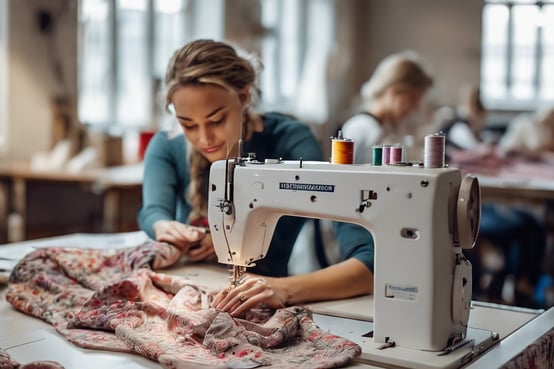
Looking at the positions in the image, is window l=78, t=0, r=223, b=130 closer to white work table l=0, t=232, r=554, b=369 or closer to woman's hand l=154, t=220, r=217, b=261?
woman's hand l=154, t=220, r=217, b=261

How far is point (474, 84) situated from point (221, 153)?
23.4 ft

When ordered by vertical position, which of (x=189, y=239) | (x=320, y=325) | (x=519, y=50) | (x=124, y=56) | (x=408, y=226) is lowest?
(x=320, y=325)

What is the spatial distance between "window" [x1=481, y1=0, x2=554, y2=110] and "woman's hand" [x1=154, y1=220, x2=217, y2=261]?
7361 mm

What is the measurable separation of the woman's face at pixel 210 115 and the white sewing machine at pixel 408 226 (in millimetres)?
359

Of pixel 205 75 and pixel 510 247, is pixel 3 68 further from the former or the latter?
pixel 205 75

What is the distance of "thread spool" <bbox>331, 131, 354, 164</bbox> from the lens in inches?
57.8

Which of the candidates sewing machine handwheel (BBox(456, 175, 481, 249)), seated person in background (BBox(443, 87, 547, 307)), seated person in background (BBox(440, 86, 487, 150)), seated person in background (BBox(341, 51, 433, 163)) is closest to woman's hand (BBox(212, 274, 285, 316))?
sewing machine handwheel (BBox(456, 175, 481, 249))

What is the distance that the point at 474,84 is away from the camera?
8539 mm

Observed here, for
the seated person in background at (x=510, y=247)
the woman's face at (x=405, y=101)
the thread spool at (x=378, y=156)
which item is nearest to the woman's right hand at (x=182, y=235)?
the thread spool at (x=378, y=156)

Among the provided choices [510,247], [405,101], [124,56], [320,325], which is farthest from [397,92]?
[124,56]

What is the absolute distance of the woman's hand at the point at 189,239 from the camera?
6.13 ft

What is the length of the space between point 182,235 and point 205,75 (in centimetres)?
37

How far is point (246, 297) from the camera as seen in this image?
1515mm

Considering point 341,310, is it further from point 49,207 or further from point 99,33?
point 99,33
